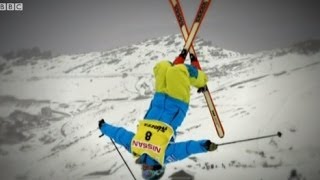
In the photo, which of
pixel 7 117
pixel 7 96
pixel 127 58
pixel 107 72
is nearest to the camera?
pixel 7 117

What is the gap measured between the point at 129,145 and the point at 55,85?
58.3 metres

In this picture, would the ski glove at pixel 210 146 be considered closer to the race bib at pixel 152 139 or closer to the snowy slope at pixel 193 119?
the race bib at pixel 152 139

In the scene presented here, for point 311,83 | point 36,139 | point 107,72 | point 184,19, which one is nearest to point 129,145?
point 184,19

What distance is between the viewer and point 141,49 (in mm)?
93062

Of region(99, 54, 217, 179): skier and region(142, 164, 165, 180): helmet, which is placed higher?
region(99, 54, 217, 179): skier

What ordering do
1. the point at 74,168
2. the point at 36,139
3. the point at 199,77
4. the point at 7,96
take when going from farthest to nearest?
the point at 7,96, the point at 36,139, the point at 74,168, the point at 199,77

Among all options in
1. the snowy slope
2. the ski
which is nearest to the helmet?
the ski

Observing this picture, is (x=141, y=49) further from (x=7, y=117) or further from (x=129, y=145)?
(x=129, y=145)

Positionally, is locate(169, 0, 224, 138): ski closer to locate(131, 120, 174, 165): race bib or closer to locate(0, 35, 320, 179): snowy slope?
locate(131, 120, 174, 165): race bib

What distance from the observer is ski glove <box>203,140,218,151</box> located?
374cm

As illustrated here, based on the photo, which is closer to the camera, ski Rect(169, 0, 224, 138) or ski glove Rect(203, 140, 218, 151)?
ski glove Rect(203, 140, 218, 151)

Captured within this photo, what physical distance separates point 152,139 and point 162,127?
0.65ft

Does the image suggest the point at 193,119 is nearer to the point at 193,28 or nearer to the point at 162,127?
the point at 193,28

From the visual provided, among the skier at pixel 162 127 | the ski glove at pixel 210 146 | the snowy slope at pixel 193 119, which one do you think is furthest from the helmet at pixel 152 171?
the snowy slope at pixel 193 119
